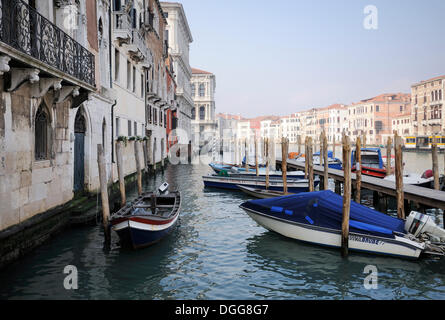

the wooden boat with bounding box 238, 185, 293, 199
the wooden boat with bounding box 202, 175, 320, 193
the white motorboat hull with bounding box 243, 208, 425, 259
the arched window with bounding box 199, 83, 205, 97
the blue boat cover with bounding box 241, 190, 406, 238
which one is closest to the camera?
the white motorboat hull with bounding box 243, 208, 425, 259

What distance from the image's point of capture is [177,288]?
23.2 ft

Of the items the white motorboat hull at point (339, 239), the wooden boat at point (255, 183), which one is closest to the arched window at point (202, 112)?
the wooden boat at point (255, 183)

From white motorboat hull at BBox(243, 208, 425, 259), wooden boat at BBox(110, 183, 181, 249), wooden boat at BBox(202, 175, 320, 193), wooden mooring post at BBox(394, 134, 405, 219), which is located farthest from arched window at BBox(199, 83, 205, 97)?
white motorboat hull at BBox(243, 208, 425, 259)

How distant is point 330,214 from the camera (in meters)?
9.41

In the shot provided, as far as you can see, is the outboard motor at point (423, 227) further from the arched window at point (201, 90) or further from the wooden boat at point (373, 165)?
the arched window at point (201, 90)

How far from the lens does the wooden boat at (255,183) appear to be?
18.0 m

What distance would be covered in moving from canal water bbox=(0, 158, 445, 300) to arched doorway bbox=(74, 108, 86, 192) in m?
2.03

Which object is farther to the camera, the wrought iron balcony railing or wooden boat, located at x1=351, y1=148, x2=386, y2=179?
wooden boat, located at x1=351, y1=148, x2=386, y2=179

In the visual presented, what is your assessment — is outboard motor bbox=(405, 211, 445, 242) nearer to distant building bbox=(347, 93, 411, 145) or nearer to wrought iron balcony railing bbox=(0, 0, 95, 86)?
wrought iron balcony railing bbox=(0, 0, 95, 86)

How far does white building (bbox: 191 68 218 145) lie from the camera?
232 feet

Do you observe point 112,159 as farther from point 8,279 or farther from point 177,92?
point 177,92

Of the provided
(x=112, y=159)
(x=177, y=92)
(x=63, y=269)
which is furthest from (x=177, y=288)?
(x=177, y=92)

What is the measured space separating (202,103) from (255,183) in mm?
53665
